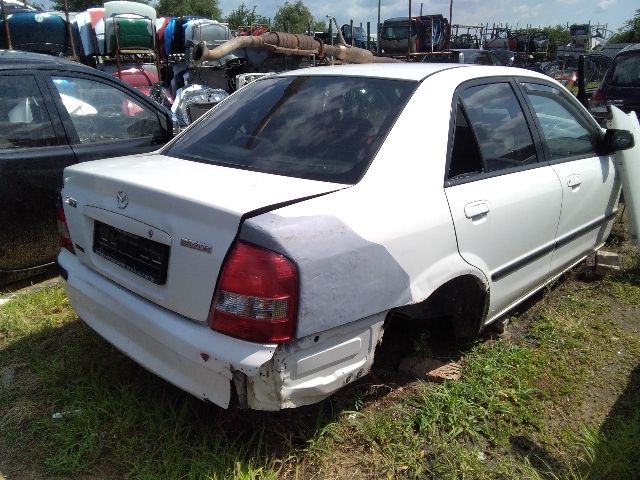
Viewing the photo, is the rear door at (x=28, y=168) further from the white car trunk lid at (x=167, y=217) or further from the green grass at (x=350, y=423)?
the white car trunk lid at (x=167, y=217)

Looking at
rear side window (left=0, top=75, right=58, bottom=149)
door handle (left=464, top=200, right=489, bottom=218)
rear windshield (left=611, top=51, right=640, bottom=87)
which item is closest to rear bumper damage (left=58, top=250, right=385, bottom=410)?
door handle (left=464, top=200, right=489, bottom=218)

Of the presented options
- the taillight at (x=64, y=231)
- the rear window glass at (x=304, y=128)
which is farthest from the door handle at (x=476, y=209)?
the taillight at (x=64, y=231)

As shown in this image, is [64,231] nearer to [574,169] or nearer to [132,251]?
[132,251]

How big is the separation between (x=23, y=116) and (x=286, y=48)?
7.37 m

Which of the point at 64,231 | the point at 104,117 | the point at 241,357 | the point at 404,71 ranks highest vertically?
the point at 404,71

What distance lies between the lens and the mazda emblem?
219 centimetres

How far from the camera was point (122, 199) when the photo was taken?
2.21m

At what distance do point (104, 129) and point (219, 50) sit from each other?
5586 mm

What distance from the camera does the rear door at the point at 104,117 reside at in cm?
388

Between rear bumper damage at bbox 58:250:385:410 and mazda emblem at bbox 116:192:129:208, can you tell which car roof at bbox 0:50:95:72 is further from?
rear bumper damage at bbox 58:250:385:410

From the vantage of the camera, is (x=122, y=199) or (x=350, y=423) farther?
(x=350, y=423)

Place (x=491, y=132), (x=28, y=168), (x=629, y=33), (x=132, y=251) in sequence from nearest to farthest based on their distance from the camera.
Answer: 1. (x=132, y=251)
2. (x=491, y=132)
3. (x=28, y=168)
4. (x=629, y=33)

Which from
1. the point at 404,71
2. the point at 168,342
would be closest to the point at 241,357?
the point at 168,342

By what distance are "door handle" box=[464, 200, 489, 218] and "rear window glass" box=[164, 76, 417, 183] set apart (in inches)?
20.2
